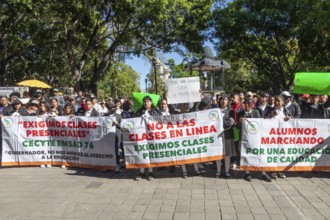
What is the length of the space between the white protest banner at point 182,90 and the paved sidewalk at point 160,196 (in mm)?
1700

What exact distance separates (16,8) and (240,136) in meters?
13.5

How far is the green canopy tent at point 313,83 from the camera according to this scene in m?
7.87

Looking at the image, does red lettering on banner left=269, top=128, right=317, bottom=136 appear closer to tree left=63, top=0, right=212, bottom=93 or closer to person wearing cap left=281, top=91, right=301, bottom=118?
person wearing cap left=281, top=91, right=301, bottom=118

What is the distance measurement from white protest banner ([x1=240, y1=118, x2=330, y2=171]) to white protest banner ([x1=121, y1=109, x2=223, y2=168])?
2.17 feet

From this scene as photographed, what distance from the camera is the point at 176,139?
801cm

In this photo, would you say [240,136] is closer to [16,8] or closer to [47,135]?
[47,135]

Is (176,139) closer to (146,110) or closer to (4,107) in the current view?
(146,110)

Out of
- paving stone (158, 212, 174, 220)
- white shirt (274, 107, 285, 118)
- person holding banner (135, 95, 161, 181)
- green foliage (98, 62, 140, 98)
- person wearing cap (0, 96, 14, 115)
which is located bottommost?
paving stone (158, 212, 174, 220)

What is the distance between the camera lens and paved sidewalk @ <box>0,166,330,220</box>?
559cm

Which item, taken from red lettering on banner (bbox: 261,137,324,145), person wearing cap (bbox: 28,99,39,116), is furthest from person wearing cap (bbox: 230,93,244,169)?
person wearing cap (bbox: 28,99,39,116)

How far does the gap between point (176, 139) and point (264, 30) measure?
18.8m

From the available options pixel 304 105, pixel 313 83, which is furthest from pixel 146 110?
pixel 304 105

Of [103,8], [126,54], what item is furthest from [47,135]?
[126,54]

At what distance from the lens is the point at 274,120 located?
7812 mm
